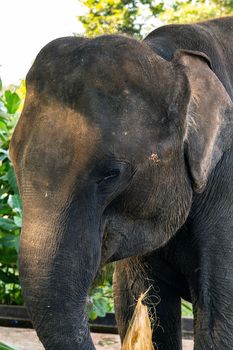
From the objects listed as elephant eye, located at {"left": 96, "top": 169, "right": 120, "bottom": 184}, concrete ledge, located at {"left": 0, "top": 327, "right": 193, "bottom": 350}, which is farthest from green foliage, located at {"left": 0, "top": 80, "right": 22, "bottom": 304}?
elephant eye, located at {"left": 96, "top": 169, "right": 120, "bottom": 184}

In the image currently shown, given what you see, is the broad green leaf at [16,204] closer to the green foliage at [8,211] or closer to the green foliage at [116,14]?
the green foliage at [8,211]

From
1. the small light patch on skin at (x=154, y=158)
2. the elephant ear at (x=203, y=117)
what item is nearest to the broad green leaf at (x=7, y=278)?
the elephant ear at (x=203, y=117)

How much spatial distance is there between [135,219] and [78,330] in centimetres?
59

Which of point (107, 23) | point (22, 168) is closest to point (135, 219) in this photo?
point (22, 168)

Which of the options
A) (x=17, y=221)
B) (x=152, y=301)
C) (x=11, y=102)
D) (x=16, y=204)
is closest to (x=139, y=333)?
(x=152, y=301)

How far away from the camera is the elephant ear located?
145 inches

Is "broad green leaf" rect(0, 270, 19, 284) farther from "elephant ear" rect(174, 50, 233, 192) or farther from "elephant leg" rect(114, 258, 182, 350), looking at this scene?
"elephant ear" rect(174, 50, 233, 192)

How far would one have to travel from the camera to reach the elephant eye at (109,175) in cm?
338

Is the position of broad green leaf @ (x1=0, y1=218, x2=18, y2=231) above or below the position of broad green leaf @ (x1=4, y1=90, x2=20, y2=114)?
below

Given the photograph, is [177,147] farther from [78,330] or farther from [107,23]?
[107,23]

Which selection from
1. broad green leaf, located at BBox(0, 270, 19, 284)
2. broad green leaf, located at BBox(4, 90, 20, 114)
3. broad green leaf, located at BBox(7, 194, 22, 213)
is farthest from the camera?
broad green leaf, located at BBox(4, 90, 20, 114)

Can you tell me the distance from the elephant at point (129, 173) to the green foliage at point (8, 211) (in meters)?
2.29

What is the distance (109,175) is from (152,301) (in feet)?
3.43

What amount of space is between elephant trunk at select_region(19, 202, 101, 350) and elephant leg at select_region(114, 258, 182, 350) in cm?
102
